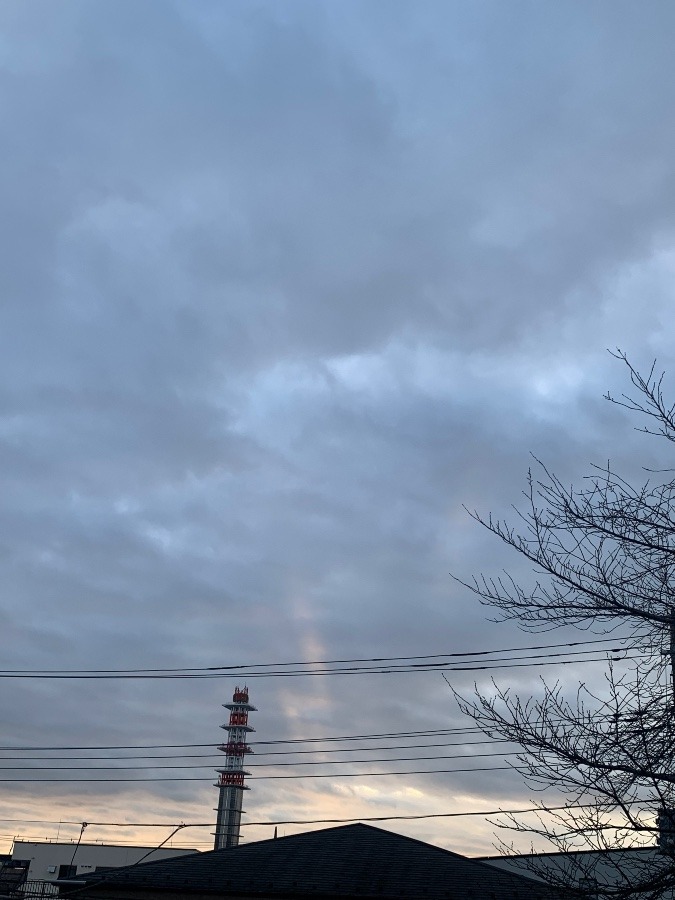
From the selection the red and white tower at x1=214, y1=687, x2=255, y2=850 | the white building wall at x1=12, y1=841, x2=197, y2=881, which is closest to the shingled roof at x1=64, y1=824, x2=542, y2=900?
the white building wall at x1=12, y1=841, x2=197, y2=881

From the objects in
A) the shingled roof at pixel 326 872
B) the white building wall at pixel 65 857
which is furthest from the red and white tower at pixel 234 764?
the shingled roof at pixel 326 872

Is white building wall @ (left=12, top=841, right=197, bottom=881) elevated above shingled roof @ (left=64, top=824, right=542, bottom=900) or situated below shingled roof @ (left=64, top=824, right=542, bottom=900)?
above

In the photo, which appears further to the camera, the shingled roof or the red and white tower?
the red and white tower

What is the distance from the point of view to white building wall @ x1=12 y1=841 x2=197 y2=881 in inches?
3135

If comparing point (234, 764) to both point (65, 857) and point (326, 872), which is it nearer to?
point (65, 857)

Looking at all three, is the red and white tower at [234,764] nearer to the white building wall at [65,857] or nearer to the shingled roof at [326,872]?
the white building wall at [65,857]

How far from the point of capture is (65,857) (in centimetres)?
8194

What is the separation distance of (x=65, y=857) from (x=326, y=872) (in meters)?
67.1

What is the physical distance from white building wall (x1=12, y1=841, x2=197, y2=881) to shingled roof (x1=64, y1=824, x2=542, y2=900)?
55369 millimetres

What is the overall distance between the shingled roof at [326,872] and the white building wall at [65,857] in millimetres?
55369

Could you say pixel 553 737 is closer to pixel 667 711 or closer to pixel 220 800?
pixel 667 711

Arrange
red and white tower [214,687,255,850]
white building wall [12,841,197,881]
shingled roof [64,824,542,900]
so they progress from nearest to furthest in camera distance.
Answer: shingled roof [64,824,542,900] → white building wall [12,841,197,881] → red and white tower [214,687,255,850]

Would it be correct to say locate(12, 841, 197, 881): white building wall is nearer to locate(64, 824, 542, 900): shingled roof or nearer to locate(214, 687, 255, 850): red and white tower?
locate(214, 687, 255, 850): red and white tower

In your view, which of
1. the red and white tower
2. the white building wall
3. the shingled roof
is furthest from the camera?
the red and white tower
